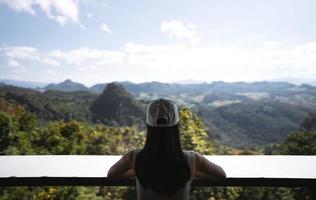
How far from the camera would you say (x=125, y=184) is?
111 centimetres

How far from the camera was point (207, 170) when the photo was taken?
3.54 ft

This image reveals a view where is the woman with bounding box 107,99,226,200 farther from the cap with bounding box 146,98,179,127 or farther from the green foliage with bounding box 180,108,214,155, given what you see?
the green foliage with bounding box 180,108,214,155

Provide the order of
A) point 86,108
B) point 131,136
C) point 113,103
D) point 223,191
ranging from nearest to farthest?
point 223,191, point 131,136, point 86,108, point 113,103

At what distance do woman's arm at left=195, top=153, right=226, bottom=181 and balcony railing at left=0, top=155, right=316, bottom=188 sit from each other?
21 mm

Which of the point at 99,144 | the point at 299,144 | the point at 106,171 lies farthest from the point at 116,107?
the point at 106,171

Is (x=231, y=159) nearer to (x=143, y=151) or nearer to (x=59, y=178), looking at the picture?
(x=143, y=151)

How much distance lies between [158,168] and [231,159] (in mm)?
361

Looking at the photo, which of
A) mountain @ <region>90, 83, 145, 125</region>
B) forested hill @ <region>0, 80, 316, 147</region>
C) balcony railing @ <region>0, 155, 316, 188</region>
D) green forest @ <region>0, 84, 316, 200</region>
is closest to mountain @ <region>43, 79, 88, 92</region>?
forested hill @ <region>0, 80, 316, 147</region>

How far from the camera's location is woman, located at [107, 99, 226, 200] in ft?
3.39

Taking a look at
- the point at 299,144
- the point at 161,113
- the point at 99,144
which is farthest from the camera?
the point at 299,144

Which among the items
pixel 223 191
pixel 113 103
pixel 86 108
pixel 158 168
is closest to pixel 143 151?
pixel 158 168

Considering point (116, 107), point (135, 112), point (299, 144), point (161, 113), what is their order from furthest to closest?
point (116, 107) → point (135, 112) → point (299, 144) → point (161, 113)

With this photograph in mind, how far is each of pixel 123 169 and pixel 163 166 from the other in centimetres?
15

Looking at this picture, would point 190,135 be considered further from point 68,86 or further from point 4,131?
point 68,86
